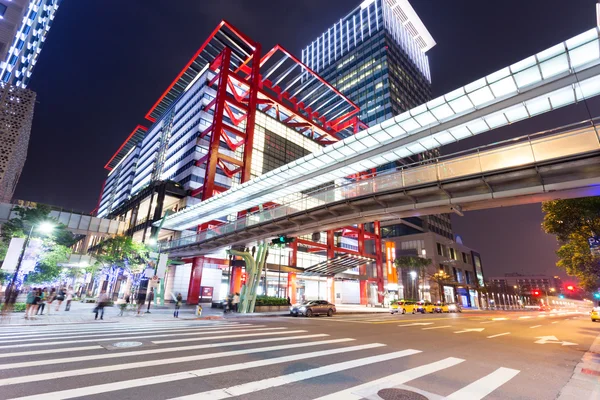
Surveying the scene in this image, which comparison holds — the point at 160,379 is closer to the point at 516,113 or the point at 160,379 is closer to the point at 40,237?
the point at 516,113

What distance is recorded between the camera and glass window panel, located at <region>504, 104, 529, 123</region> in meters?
18.3

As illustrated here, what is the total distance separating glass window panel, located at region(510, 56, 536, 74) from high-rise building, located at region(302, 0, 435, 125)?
76.6 meters

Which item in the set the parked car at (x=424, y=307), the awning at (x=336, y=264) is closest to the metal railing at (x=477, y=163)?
the awning at (x=336, y=264)

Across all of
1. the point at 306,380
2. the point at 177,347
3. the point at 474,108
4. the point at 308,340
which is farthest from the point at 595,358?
the point at 474,108

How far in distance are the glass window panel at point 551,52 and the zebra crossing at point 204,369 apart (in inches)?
630

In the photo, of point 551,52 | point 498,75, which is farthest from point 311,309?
point 551,52

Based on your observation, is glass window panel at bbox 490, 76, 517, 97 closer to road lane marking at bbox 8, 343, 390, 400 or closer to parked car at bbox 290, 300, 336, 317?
road lane marking at bbox 8, 343, 390, 400

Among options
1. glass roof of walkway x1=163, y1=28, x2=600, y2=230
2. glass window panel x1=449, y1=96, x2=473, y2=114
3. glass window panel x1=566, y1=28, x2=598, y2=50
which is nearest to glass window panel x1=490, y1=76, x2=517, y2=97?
glass roof of walkway x1=163, y1=28, x2=600, y2=230

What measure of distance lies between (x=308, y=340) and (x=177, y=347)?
4688 mm

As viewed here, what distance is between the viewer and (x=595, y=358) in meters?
9.12

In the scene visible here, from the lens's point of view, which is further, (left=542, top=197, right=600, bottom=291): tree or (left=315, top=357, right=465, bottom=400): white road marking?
(left=542, top=197, right=600, bottom=291): tree

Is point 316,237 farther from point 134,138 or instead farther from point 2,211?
point 134,138

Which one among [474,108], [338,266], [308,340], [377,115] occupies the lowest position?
[308,340]

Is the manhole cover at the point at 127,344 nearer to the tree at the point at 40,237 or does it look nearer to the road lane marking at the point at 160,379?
the road lane marking at the point at 160,379
